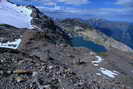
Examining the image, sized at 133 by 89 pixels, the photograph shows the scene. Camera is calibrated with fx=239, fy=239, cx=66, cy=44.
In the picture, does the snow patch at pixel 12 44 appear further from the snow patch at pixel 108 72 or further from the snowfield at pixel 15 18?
the snowfield at pixel 15 18

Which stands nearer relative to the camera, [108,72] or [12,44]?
[108,72]

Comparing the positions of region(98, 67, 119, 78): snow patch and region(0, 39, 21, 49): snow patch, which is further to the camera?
region(0, 39, 21, 49): snow patch

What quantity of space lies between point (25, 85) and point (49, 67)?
3633 mm

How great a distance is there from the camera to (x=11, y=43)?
3409 centimetres

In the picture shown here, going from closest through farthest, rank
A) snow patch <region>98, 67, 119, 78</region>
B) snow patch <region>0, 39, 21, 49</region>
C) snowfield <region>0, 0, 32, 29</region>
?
snow patch <region>98, 67, 119, 78</region>, snow patch <region>0, 39, 21, 49</region>, snowfield <region>0, 0, 32, 29</region>

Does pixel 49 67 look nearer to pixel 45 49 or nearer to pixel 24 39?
pixel 45 49

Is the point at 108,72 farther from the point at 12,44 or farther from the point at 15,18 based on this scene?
the point at 15,18

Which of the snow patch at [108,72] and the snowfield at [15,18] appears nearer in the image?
the snow patch at [108,72]

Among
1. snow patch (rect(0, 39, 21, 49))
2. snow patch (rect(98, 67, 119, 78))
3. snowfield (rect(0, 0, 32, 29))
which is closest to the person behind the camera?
snow patch (rect(98, 67, 119, 78))

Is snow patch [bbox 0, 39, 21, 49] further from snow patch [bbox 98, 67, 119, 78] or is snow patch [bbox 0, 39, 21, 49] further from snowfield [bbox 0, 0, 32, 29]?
snowfield [bbox 0, 0, 32, 29]

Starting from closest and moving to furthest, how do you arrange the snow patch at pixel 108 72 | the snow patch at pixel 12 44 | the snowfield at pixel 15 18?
the snow patch at pixel 108 72
the snow patch at pixel 12 44
the snowfield at pixel 15 18

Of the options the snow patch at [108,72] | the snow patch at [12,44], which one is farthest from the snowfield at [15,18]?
the snow patch at [108,72]

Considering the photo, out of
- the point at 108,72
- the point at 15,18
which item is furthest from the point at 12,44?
the point at 15,18

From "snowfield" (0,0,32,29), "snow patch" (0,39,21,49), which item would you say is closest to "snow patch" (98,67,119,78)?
"snow patch" (0,39,21,49)
